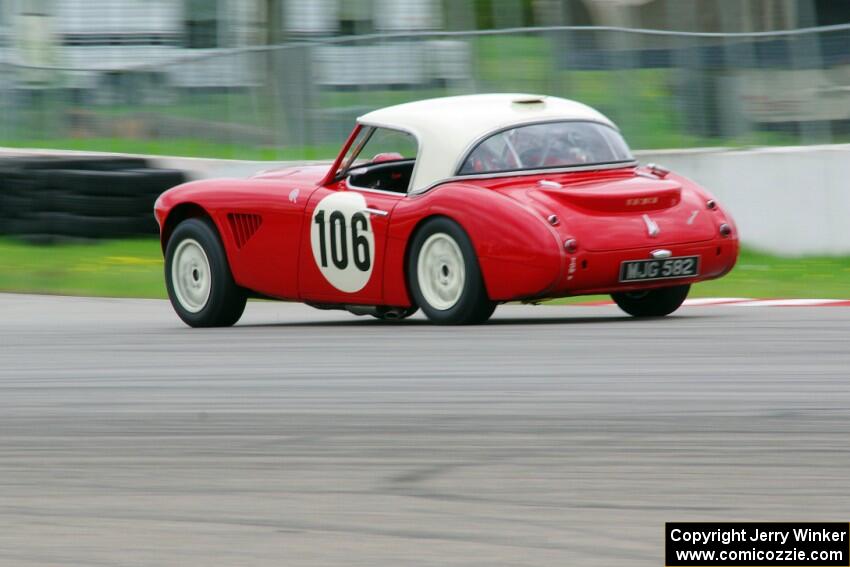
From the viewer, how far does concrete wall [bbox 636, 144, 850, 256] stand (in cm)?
1458

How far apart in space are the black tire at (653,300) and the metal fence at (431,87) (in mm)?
5848

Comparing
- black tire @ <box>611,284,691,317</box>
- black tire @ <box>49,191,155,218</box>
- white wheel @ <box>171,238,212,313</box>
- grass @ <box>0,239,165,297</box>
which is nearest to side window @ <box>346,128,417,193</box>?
white wheel @ <box>171,238,212,313</box>

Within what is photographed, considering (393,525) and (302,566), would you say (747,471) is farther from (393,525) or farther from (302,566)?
(302,566)

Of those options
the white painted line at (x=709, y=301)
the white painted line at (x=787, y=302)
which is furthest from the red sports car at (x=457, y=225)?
the white painted line at (x=709, y=301)

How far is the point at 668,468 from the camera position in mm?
4961

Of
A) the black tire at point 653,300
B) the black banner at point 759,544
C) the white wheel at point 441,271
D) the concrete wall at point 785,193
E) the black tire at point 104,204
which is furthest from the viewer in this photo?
the black tire at point 104,204

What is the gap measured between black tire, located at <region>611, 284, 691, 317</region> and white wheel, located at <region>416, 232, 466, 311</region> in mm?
1211

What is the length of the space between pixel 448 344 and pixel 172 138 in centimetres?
1166

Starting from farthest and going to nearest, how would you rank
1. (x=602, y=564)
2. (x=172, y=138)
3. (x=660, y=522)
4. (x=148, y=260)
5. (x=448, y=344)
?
(x=172, y=138)
(x=148, y=260)
(x=448, y=344)
(x=660, y=522)
(x=602, y=564)

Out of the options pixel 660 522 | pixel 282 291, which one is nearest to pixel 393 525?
pixel 660 522

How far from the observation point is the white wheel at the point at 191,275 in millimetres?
10273

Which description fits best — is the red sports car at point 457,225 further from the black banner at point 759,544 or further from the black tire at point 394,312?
the black banner at point 759,544

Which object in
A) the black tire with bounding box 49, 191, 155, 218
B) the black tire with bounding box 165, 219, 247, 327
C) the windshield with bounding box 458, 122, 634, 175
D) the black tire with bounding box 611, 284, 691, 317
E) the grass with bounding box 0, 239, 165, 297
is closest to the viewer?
the windshield with bounding box 458, 122, 634, 175

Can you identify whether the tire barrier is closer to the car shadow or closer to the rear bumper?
the car shadow
